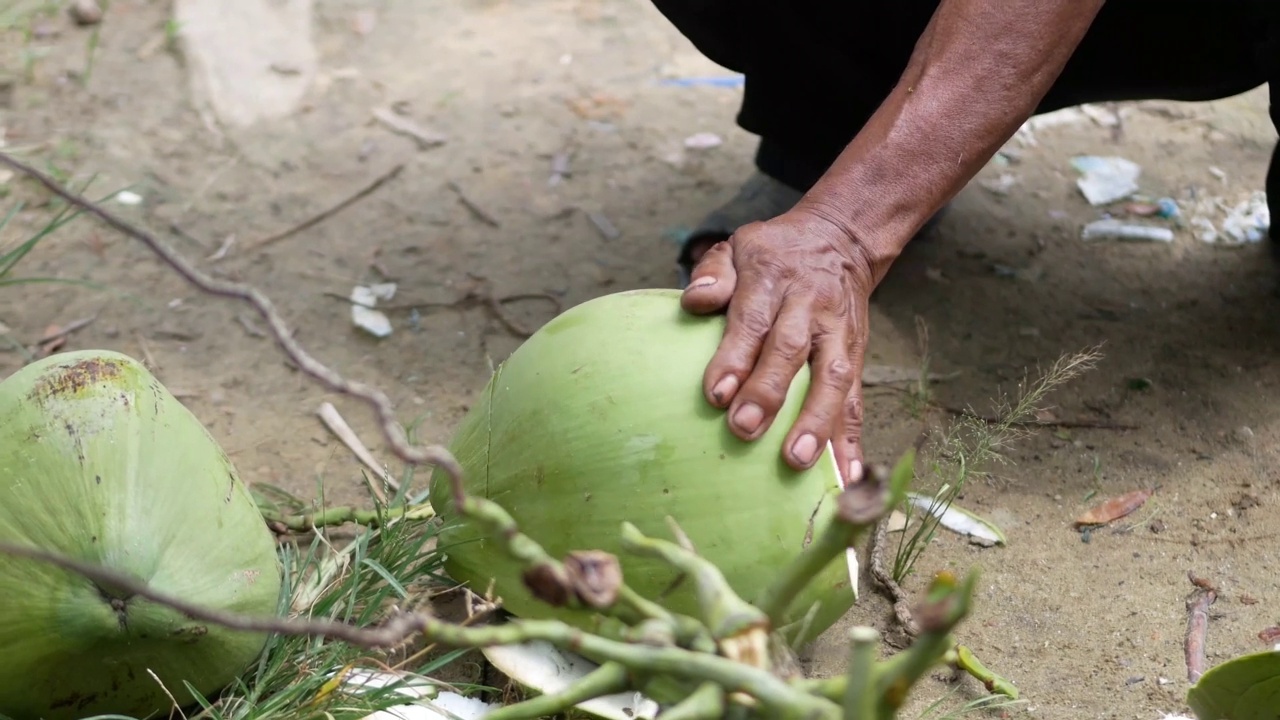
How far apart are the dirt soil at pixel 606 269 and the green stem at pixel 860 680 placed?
2.59ft

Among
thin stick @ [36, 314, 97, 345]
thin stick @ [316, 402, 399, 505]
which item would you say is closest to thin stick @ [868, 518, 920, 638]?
thin stick @ [316, 402, 399, 505]

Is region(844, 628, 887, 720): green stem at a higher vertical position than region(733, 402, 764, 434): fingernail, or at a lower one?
higher

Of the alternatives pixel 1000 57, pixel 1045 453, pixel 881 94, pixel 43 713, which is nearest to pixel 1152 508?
pixel 1045 453

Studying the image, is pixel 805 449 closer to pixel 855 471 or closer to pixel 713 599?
pixel 855 471

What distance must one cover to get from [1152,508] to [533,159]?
1.88m

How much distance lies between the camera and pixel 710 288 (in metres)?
1.54

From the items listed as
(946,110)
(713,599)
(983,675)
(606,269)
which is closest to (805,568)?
(713,599)

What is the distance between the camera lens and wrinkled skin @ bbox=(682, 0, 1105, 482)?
5.09 ft

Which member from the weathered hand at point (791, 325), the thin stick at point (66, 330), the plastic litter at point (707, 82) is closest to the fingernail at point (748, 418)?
the weathered hand at point (791, 325)

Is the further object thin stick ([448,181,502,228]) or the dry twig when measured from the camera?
thin stick ([448,181,502,228])

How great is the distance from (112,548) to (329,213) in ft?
5.68

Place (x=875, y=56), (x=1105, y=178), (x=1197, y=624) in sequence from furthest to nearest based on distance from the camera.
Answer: (x=1105, y=178)
(x=875, y=56)
(x=1197, y=624)

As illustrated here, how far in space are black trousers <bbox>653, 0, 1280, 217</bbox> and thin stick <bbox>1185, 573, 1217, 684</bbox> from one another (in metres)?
1.02

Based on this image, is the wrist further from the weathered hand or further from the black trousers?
the black trousers
